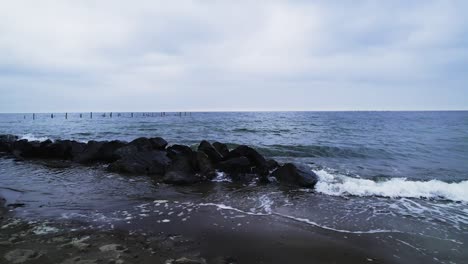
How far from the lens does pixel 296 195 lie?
8.86 meters

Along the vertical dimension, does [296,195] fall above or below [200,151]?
below

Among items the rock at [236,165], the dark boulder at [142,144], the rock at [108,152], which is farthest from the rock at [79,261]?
the rock at [108,152]

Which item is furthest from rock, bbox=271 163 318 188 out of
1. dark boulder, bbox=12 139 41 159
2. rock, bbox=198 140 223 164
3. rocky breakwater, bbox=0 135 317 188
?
dark boulder, bbox=12 139 41 159

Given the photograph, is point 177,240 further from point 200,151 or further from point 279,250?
point 200,151

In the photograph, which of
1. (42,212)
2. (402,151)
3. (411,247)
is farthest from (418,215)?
(402,151)

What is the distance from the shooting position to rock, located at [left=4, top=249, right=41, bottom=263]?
14.0ft

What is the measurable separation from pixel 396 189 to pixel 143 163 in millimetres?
9449

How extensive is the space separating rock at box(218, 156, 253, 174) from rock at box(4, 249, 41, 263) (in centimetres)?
756

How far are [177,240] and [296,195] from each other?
15.4ft

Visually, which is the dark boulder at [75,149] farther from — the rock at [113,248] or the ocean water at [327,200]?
the rock at [113,248]

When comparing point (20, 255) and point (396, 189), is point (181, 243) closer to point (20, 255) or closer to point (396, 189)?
point (20, 255)

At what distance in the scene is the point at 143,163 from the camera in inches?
472

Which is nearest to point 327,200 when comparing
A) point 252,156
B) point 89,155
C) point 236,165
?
point 236,165

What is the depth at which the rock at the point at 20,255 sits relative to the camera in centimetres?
427
